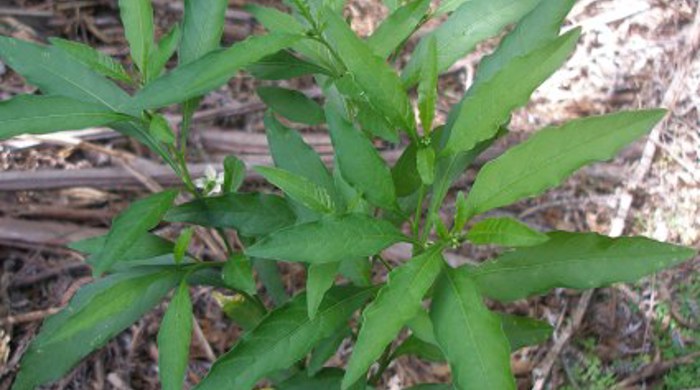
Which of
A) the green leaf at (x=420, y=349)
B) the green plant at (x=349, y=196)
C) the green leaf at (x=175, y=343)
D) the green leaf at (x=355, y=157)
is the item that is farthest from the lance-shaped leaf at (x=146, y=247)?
the green leaf at (x=420, y=349)

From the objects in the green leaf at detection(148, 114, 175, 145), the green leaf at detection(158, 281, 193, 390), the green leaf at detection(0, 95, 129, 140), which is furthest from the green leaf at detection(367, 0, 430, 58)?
the green leaf at detection(158, 281, 193, 390)

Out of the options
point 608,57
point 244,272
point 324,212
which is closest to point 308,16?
Result: point 324,212

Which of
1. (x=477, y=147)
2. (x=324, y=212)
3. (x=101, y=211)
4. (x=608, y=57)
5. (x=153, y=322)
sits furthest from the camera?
(x=608, y=57)

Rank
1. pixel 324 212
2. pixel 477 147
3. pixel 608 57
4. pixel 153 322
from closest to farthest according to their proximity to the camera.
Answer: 1. pixel 324 212
2. pixel 477 147
3. pixel 153 322
4. pixel 608 57

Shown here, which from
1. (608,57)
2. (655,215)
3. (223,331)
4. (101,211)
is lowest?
(655,215)

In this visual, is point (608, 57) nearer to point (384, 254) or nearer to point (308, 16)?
point (384, 254)

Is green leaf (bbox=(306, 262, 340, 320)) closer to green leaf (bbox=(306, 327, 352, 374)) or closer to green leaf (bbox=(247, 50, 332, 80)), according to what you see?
green leaf (bbox=(306, 327, 352, 374))
